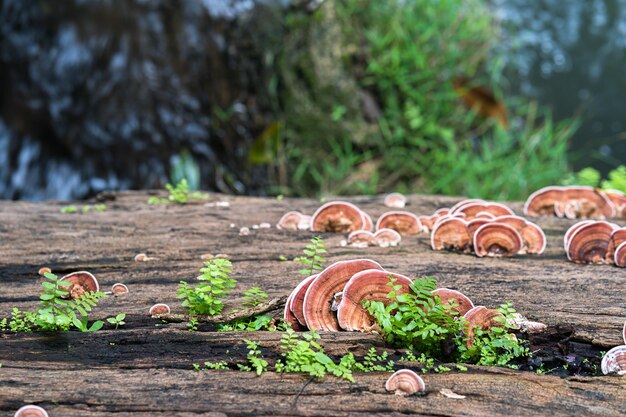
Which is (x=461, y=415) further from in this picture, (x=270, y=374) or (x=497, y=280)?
(x=497, y=280)

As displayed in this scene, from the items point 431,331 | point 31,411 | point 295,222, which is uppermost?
point 295,222

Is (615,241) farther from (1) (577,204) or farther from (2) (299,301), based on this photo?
(2) (299,301)

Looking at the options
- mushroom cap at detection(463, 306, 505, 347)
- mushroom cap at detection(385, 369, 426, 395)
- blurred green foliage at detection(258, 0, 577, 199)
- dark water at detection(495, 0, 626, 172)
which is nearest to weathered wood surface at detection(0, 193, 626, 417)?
mushroom cap at detection(385, 369, 426, 395)

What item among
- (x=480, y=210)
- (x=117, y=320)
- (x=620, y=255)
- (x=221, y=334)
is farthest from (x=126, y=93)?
(x=620, y=255)

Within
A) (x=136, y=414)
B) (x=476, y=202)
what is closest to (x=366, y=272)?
(x=136, y=414)

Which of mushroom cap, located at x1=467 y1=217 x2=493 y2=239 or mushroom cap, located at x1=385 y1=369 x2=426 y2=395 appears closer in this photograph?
mushroom cap, located at x1=385 y1=369 x2=426 y2=395

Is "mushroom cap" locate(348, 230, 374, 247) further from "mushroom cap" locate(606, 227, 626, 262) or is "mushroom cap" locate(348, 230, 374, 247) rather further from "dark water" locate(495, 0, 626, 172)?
"dark water" locate(495, 0, 626, 172)
